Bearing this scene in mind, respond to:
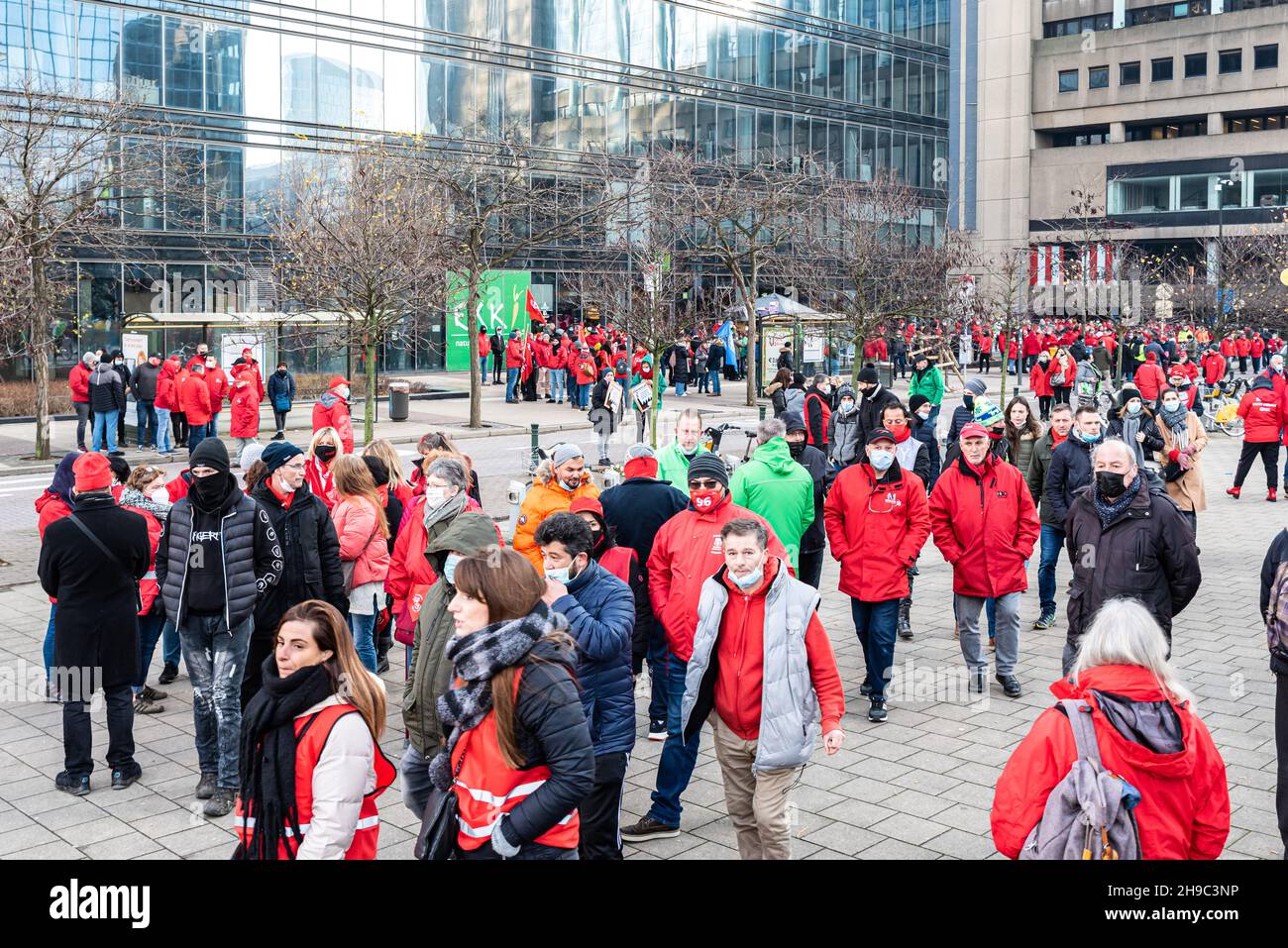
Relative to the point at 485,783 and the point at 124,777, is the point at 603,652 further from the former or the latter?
the point at 124,777

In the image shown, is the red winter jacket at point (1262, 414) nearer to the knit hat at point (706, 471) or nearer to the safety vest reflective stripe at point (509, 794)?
the knit hat at point (706, 471)

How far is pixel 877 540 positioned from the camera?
911cm

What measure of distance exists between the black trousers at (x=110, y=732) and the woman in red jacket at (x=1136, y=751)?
530 cm

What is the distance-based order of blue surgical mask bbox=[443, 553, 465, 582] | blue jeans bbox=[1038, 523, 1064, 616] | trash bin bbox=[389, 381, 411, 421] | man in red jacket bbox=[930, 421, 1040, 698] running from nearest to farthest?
blue surgical mask bbox=[443, 553, 465, 582] → man in red jacket bbox=[930, 421, 1040, 698] → blue jeans bbox=[1038, 523, 1064, 616] → trash bin bbox=[389, 381, 411, 421]

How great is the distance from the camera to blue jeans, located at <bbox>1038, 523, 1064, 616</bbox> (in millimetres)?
11562

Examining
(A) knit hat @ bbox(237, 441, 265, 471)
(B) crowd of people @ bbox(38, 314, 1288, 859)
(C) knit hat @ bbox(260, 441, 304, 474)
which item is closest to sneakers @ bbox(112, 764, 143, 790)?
(B) crowd of people @ bbox(38, 314, 1288, 859)

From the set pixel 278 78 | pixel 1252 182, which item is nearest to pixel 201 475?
pixel 278 78

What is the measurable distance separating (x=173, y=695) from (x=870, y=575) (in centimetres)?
494

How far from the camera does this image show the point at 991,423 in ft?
38.3

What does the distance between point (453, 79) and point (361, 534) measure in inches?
1471

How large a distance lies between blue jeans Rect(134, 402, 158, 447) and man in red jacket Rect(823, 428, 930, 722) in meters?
19.3

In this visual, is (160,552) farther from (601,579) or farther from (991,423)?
(991,423)

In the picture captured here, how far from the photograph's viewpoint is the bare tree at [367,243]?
24.7m

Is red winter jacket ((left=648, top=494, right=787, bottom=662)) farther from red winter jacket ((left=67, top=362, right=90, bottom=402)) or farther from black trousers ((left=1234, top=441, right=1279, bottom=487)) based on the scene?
red winter jacket ((left=67, top=362, right=90, bottom=402))
